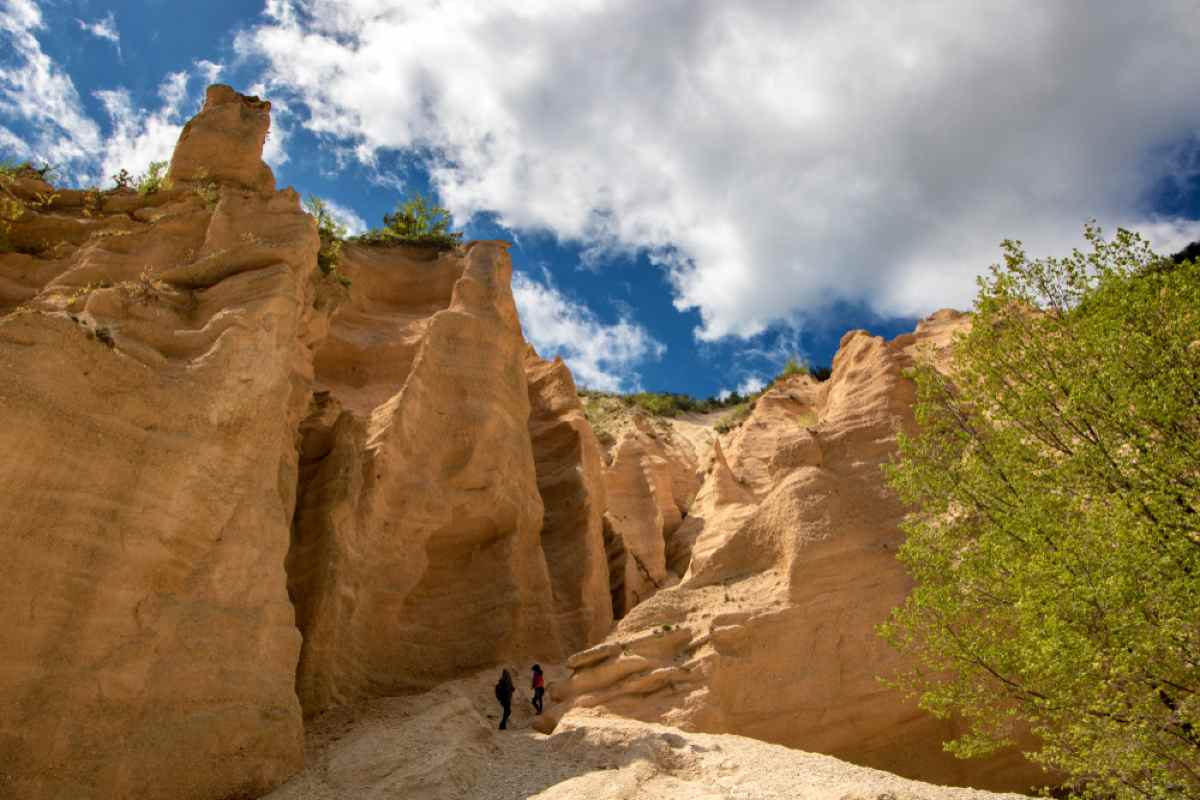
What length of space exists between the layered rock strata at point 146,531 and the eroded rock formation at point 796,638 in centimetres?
624

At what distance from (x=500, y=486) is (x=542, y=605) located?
2.85 m

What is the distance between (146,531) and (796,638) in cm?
1163

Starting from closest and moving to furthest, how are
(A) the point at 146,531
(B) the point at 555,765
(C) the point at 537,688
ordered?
(A) the point at 146,531 < (B) the point at 555,765 < (C) the point at 537,688

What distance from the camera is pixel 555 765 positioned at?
1370 centimetres

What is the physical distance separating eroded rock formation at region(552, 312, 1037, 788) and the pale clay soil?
1285mm

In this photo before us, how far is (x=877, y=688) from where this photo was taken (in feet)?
55.8

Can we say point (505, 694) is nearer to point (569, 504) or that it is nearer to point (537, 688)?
point (537, 688)

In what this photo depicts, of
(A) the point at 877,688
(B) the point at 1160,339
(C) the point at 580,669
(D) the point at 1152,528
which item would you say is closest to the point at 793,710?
(A) the point at 877,688

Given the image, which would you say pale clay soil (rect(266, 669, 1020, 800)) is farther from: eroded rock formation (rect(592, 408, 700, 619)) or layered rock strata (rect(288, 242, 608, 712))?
eroded rock formation (rect(592, 408, 700, 619))

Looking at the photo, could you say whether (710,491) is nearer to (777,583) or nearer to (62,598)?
(777,583)

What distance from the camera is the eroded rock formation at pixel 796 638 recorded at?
16.8 meters

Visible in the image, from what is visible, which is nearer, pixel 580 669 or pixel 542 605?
pixel 580 669

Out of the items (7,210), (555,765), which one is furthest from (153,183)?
(555,765)

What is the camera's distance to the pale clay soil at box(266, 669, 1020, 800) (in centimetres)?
1225
